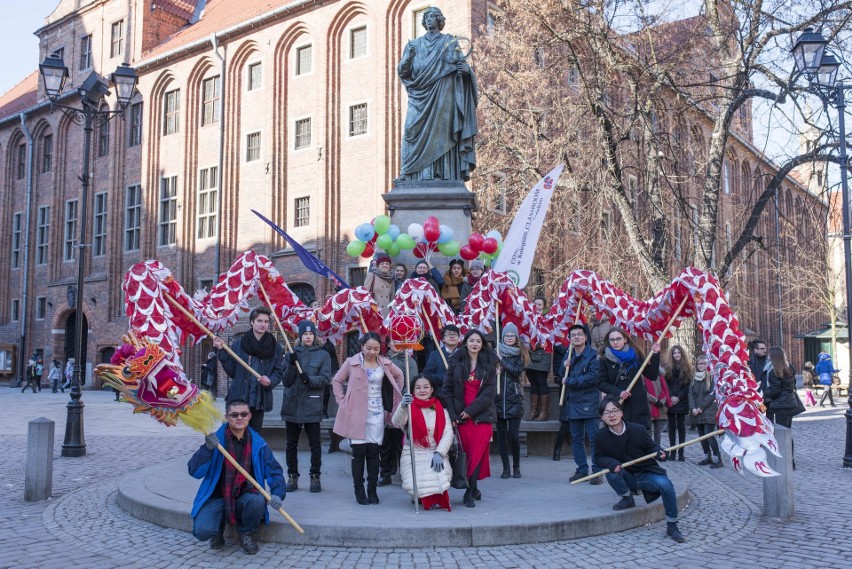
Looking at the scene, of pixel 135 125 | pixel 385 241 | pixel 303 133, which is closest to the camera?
pixel 385 241

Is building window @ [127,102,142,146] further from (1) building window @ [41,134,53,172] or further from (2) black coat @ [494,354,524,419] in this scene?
(2) black coat @ [494,354,524,419]

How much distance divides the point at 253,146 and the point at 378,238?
2204 cm

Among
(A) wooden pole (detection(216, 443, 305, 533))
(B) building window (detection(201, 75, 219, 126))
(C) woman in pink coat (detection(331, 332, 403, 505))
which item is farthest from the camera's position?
(B) building window (detection(201, 75, 219, 126))

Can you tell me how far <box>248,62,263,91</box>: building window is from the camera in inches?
1248

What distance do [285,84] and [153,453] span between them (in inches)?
822

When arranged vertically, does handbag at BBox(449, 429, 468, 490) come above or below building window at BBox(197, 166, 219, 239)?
below

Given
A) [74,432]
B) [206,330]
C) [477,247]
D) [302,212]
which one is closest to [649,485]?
[206,330]

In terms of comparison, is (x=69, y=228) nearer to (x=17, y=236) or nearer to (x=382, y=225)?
(x=17, y=236)

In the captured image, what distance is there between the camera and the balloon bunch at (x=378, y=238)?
10945mm

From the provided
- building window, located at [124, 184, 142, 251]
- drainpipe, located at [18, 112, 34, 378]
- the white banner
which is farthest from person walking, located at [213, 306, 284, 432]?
drainpipe, located at [18, 112, 34, 378]

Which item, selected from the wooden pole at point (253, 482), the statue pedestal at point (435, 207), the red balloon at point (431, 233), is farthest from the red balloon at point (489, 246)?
the wooden pole at point (253, 482)

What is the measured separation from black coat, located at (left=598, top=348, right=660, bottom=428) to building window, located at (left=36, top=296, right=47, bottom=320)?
127 ft

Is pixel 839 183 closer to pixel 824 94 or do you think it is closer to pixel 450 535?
pixel 824 94

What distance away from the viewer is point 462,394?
7672 mm
